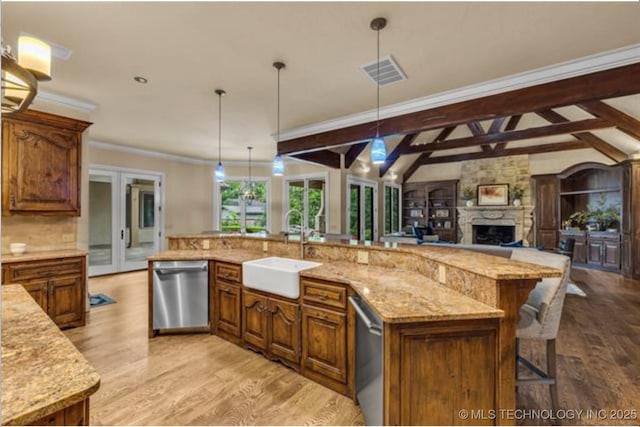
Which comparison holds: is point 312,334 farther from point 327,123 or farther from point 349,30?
point 327,123

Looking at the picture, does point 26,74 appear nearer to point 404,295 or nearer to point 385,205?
point 404,295

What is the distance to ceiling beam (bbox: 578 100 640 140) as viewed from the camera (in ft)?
15.0

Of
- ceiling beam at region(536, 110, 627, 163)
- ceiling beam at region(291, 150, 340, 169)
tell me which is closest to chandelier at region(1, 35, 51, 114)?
ceiling beam at region(291, 150, 340, 169)

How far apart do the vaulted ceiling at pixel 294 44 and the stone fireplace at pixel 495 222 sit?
6609 mm

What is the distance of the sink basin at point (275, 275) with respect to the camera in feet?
8.43

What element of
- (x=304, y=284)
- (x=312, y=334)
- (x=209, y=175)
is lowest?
(x=312, y=334)

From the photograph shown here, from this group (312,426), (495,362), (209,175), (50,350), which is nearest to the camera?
(50,350)

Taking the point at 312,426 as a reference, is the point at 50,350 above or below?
above

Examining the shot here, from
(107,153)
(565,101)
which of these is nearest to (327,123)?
(565,101)

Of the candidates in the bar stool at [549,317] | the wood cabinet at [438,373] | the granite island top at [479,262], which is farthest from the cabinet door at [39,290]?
the bar stool at [549,317]

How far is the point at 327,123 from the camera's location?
4.70 meters

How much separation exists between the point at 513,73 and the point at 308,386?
3574 millimetres

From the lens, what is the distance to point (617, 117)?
4.67m

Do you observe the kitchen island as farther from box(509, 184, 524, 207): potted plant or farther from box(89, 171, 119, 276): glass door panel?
box(509, 184, 524, 207): potted plant
